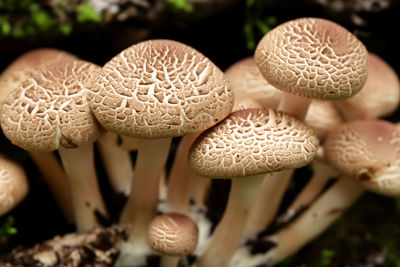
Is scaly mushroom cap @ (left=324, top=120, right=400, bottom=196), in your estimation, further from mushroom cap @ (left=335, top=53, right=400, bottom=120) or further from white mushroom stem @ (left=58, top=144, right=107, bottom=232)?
white mushroom stem @ (left=58, top=144, right=107, bottom=232)

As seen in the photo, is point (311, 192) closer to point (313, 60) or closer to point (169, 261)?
point (169, 261)

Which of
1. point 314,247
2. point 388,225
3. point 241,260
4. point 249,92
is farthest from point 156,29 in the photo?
point 388,225

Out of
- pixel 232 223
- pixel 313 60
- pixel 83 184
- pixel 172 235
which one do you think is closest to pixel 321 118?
pixel 313 60

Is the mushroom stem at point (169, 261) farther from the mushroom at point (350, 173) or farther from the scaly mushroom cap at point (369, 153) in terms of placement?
the scaly mushroom cap at point (369, 153)

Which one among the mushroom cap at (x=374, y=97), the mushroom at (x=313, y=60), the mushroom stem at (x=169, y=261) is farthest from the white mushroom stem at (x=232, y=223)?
Answer: the mushroom cap at (x=374, y=97)

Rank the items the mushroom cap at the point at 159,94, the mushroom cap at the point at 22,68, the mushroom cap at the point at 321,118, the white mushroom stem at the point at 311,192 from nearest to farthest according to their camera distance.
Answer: the mushroom cap at the point at 159,94, the mushroom cap at the point at 22,68, the mushroom cap at the point at 321,118, the white mushroom stem at the point at 311,192

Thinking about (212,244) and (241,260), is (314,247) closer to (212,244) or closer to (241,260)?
(241,260)

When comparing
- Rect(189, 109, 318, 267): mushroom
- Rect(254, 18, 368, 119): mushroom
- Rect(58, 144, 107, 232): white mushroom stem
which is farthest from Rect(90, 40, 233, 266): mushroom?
Rect(58, 144, 107, 232): white mushroom stem
